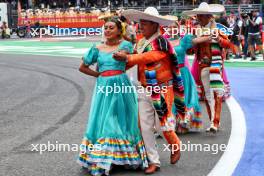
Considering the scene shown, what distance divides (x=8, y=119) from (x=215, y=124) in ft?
11.7

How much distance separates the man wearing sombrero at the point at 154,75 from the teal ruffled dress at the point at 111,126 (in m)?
0.10

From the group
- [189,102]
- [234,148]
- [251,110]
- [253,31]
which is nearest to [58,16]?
[253,31]

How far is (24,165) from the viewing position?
20.4 feet

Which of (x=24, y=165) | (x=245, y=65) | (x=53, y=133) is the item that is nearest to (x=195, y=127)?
(x=53, y=133)

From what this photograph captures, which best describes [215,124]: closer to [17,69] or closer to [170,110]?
[170,110]

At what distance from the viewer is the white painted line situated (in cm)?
589

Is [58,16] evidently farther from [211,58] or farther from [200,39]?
[200,39]

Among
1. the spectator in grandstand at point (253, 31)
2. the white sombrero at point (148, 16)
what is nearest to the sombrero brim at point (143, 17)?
the white sombrero at point (148, 16)

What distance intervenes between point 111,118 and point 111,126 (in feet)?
0.29

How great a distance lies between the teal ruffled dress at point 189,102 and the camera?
7.77 m

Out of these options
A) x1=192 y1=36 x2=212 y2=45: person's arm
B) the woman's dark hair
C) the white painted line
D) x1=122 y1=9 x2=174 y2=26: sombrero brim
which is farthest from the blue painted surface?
the woman's dark hair

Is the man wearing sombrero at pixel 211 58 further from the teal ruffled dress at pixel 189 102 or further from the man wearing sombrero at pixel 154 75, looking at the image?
the man wearing sombrero at pixel 154 75

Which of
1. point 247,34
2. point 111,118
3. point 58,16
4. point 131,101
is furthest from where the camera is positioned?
point 58,16

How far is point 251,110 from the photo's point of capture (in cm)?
962
